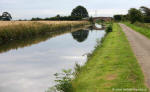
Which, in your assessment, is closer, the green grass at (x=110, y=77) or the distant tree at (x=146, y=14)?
the green grass at (x=110, y=77)

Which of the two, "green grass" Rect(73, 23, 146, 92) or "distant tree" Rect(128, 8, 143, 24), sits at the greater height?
"distant tree" Rect(128, 8, 143, 24)

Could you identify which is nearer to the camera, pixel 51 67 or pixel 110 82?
pixel 110 82

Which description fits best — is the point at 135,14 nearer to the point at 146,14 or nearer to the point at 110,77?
the point at 146,14

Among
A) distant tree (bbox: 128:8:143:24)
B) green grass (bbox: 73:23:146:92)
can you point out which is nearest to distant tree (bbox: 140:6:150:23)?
distant tree (bbox: 128:8:143:24)

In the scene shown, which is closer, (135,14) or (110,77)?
(110,77)

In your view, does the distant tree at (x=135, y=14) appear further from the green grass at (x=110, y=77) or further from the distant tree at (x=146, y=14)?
the green grass at (x=110, y=77)

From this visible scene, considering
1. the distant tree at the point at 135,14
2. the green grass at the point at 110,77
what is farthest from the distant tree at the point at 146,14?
the green grass at the point at 110,77

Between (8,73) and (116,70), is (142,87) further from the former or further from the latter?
(8,73)

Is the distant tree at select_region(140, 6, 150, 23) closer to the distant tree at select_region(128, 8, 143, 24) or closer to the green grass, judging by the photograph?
the distant tree at select_region(128, 8, 143, 24)

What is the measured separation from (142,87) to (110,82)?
50.6 inches

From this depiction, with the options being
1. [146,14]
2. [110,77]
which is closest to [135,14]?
[146,14]

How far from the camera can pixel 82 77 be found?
9.61 m

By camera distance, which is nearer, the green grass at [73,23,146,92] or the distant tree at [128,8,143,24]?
the green grass at [73,23,146,92]

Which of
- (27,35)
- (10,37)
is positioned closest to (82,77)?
(10,37)
